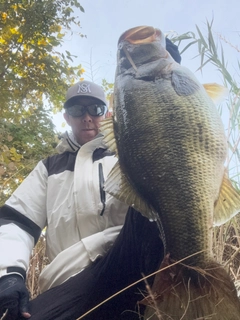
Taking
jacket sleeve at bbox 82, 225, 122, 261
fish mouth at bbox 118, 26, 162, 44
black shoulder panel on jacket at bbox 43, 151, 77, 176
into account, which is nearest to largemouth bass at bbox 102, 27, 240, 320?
fish mouth at bbox 118, 26, 162, 44

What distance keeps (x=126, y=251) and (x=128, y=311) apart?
0.28 m

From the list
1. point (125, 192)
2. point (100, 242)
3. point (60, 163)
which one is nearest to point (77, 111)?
point (60, 163)

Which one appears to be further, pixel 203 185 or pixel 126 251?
pixel 126 251

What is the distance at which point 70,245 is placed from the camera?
1.97 m

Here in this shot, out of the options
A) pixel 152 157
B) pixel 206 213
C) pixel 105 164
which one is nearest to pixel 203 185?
pixel 206 213

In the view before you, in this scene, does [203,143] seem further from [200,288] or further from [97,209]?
[97,209]

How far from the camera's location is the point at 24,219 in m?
2.06

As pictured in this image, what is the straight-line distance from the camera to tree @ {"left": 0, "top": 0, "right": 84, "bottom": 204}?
5066 mm

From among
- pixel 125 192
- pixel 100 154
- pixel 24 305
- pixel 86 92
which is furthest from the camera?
pixel 86 92

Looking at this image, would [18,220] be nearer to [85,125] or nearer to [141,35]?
[85,125]

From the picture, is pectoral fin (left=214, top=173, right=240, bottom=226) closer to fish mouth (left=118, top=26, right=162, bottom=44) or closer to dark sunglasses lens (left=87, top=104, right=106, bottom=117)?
fish mouth (left=118, top=26, right=162, bottom=44)

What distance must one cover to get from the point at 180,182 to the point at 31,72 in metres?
4.76

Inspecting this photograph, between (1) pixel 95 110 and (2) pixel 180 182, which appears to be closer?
(2) pixel 180 182

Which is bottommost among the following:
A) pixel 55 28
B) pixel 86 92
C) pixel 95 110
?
pixel 95 110
